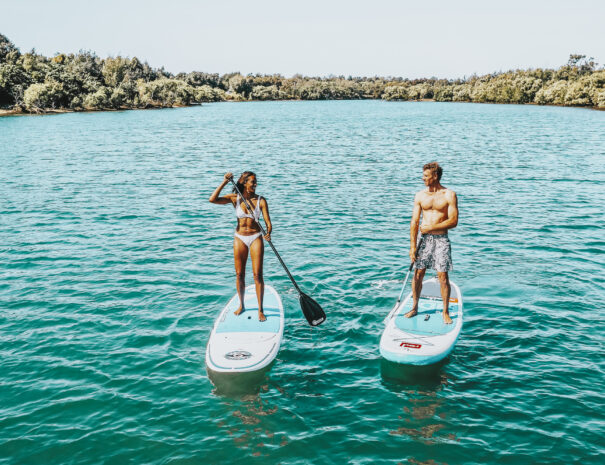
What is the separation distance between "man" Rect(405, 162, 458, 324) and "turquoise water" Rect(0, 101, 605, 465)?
214 cm

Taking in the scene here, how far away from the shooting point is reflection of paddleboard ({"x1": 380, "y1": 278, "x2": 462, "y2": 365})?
10.3 meters

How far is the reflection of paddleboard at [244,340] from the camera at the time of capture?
396 inches

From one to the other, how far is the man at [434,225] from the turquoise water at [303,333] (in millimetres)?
2144

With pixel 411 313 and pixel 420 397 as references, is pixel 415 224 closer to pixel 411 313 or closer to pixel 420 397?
pixel 411 313

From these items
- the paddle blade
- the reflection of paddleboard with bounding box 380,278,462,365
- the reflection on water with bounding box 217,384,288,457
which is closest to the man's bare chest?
the reflection of paddleboard with bounding box 380,278,462,365

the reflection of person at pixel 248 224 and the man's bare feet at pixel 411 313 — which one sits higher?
the reflection of person at pixel 248 224

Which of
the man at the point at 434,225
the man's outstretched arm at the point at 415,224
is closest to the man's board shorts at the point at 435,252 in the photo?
the man at the point at 434,225

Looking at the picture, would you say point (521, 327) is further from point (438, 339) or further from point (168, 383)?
point (168, 383)

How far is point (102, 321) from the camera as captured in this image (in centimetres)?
1335

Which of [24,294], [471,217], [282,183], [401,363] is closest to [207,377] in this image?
[401,363]

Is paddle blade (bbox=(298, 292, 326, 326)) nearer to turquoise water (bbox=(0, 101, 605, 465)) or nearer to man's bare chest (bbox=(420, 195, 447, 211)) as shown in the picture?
turquoise water (bbox=(0, 101, 605, 465))

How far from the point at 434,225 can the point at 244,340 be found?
15.6 feet

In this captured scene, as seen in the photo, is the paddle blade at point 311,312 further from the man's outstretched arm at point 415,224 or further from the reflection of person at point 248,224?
the man's outstretched arm at point 415,224

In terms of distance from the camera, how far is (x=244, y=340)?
35.0ft
